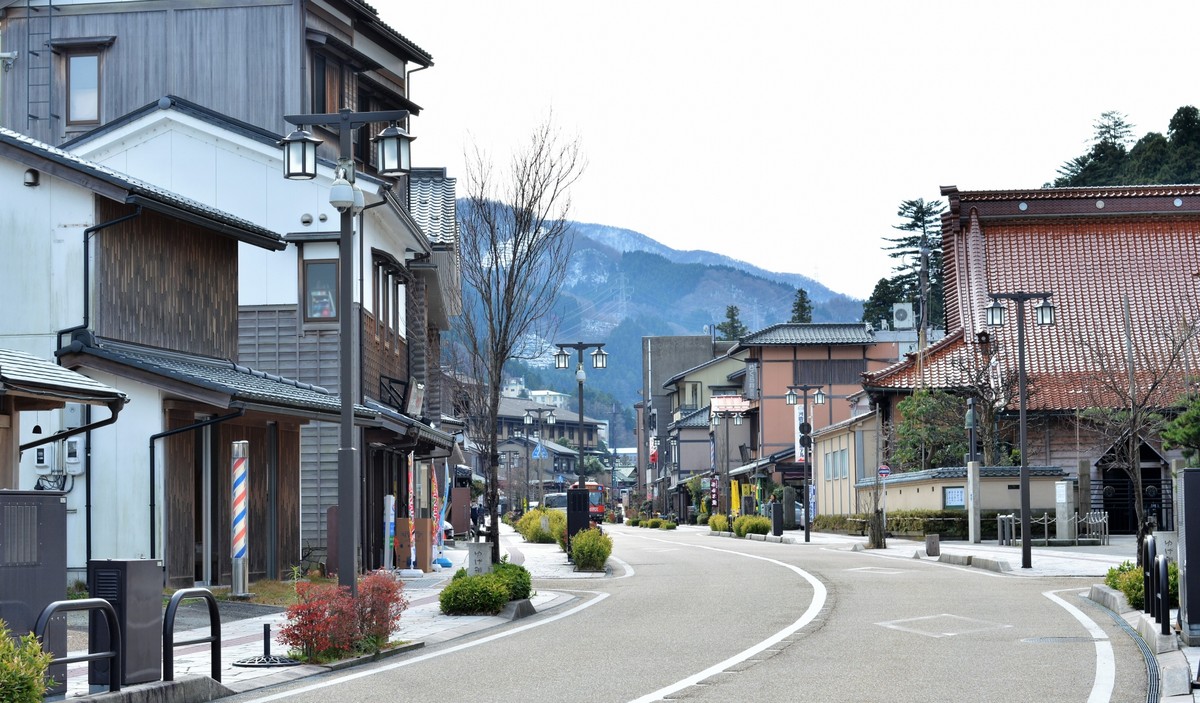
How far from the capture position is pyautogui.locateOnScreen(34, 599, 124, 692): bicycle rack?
9.54 meters

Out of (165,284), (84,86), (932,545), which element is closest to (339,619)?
(165,284)

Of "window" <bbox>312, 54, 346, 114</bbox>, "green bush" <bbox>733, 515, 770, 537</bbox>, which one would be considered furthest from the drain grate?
"green bush" <bbox>733, 515, 770, 537</bbox>

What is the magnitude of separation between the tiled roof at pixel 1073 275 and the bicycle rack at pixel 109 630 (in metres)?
43.8

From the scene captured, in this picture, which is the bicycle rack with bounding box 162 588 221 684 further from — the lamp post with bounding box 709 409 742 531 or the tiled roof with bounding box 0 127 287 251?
the lamp post with bounding box 709 409 742 531

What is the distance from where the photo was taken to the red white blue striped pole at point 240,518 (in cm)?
2030

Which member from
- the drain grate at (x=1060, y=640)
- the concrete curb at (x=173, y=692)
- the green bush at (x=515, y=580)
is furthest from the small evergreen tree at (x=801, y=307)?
the concrete curb at (x=173, y=692)

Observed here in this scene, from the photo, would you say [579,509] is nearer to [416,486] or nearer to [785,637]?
[416,486]

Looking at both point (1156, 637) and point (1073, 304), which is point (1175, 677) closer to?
point (1156, 637)

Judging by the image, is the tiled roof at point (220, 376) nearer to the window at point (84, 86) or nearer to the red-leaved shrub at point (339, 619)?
the red-leaved shrub at point (339, 619)

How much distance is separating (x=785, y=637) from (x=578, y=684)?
13.7 feet

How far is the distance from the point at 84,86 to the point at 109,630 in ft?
77.9

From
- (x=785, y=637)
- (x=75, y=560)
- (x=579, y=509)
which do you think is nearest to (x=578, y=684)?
(x=785, y=637)

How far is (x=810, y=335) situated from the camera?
83125mm

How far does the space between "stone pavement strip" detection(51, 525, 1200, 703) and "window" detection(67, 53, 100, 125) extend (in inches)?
512
